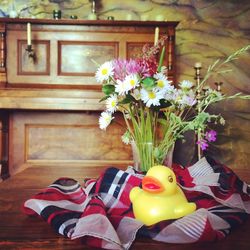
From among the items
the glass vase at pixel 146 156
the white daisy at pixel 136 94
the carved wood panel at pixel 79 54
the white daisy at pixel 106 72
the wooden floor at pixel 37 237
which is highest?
the carved wood panel at pixel 79 54

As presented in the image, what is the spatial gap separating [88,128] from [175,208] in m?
2.48

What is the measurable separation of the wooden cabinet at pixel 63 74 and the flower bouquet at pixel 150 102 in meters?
2.04

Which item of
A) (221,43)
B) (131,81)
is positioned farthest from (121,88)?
(221,43)

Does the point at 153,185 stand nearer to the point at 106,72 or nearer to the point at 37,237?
the point at 37,237

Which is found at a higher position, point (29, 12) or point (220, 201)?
point (29, 12)

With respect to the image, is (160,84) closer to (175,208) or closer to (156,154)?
(156,154)

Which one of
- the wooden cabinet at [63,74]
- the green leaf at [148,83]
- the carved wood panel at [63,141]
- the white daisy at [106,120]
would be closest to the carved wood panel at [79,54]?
the wooden cabinet at [63,74]

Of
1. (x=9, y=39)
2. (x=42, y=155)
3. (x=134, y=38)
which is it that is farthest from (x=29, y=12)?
(x=42, y=155)

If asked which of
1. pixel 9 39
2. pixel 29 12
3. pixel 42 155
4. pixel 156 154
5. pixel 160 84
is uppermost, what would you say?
pixel 29 12

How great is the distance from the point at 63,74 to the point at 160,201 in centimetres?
251

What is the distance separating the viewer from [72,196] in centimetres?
86

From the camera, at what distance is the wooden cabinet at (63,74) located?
2.99 m

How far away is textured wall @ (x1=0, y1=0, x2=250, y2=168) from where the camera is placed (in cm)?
352

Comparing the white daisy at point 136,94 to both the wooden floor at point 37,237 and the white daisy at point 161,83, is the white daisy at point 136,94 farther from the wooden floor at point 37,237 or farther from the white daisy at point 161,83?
the wooden floor at point 37,237
